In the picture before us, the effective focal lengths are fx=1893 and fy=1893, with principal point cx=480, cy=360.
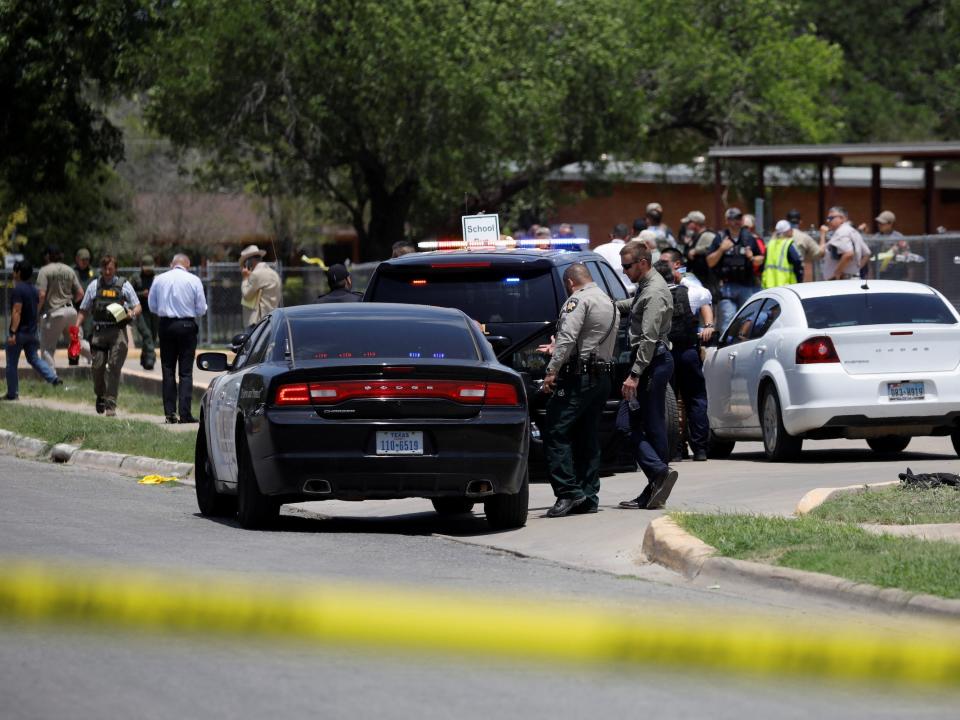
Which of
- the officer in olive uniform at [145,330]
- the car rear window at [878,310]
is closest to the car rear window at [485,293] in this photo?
the car rear window at [878,310]

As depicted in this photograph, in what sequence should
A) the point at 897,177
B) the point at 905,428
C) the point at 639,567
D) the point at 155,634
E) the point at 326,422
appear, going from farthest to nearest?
the point at 897,177, the point at 905,428, the point at 326,422, the point at 639,567, the point at 155,634

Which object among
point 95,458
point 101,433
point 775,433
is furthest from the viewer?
point 101,433

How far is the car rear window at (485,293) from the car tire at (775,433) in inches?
115

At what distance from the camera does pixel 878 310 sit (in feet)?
54.6

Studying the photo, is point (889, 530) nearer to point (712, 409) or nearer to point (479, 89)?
point (712, 409)

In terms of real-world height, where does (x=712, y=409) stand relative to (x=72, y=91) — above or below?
below

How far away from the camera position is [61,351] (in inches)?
1438

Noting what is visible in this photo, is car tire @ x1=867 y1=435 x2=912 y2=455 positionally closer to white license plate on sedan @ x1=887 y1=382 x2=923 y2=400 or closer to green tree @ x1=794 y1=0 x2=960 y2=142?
white license plate on sedan @ x1=887 y1=382 x2=923 y2=400

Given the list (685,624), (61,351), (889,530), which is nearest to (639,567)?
(889,530)

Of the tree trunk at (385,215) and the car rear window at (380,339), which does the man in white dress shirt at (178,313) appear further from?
the tree trunk at (385,215)

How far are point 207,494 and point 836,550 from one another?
538 cm

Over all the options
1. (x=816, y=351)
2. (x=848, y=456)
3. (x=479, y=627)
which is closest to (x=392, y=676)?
(x=479, y=627)

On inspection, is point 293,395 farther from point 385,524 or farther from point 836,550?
point 836,550

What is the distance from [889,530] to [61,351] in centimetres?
2726
